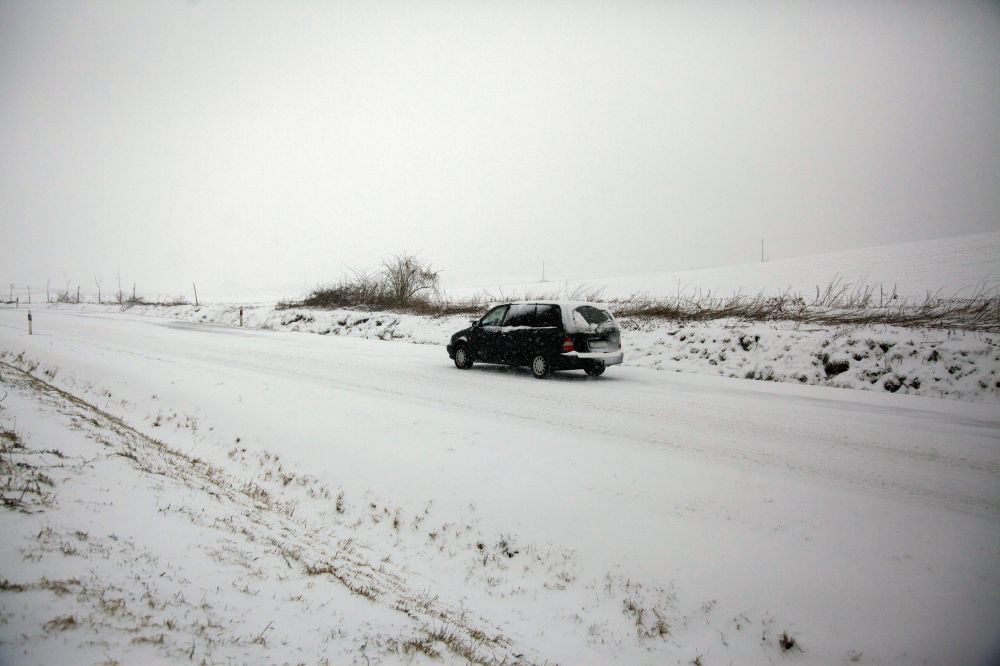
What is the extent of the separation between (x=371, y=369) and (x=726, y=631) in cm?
1000

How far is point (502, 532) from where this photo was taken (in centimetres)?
496

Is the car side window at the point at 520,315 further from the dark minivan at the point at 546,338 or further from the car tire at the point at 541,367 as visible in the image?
the car tire at the point at 541,367

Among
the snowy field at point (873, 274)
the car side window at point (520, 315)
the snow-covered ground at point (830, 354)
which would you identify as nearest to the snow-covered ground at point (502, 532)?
the snow-covered ground at point (830, 354)

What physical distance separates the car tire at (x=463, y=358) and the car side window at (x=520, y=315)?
1283mm

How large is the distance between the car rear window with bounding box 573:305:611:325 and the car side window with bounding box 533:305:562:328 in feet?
1.30

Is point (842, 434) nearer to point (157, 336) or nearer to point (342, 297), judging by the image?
point (157, 336)

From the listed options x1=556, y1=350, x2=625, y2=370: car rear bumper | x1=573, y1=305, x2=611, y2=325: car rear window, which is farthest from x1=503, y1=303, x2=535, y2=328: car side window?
x1=556, y1=350, x2=625, y2=370: car rear bumper

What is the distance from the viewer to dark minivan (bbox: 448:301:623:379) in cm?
1132

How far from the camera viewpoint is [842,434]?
702cm

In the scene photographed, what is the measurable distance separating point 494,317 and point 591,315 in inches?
99.6

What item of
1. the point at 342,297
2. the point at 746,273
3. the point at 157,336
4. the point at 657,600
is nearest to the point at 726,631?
the point at 657,600

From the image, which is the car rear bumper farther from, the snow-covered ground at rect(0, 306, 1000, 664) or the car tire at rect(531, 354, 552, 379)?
the snow-covered ground at rect(0, 306, 1000, 664)

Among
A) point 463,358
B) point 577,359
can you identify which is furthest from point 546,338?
point 463,358

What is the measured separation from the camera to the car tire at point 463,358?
12828mm
